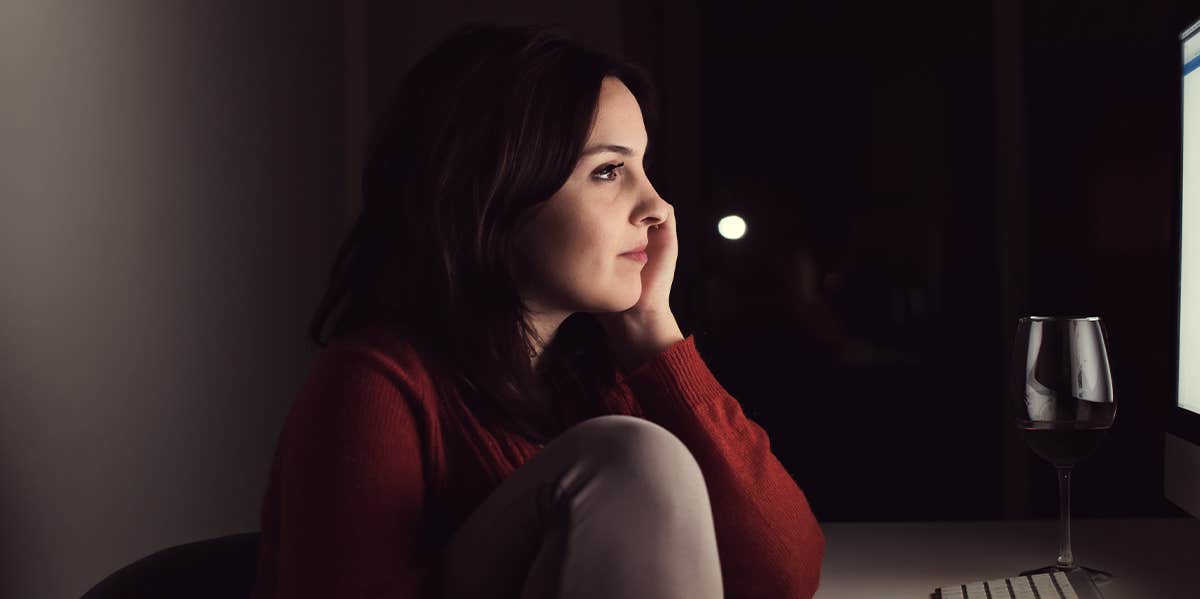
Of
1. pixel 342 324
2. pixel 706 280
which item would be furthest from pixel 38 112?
pixel 706 280

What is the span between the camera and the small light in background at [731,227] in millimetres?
2637

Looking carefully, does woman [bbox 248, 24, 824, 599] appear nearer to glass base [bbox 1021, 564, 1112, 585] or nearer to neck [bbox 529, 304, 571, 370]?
neck [bbox 529, 304, 571, 370]

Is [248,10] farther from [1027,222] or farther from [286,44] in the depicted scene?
[1027,222]

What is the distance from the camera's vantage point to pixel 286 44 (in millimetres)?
1921

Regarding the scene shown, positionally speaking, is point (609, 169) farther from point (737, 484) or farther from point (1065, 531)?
point (1065, 531)

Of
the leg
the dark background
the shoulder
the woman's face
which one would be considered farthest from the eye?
the dark background

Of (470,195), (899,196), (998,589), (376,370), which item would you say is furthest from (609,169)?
(899,196)

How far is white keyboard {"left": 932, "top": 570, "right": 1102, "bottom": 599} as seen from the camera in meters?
→ 0.89

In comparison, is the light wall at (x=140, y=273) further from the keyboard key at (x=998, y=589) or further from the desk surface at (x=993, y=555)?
the keyboard key at (x=998, y=589)

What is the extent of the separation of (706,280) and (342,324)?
5.27 ft

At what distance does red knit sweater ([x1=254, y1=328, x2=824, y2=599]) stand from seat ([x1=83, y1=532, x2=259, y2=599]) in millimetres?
26

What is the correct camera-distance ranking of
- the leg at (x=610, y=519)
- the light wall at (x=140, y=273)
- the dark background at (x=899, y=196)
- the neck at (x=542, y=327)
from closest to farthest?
the leg at (x=610, y=519), the light wall at (x=140, y=273), the neck at (x=542, y=327), the dark background at (x=899, y=196)

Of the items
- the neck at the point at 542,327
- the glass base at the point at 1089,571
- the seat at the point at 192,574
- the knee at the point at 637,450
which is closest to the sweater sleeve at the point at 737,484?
the neck at the point at 542,327

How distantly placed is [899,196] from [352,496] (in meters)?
2.08
